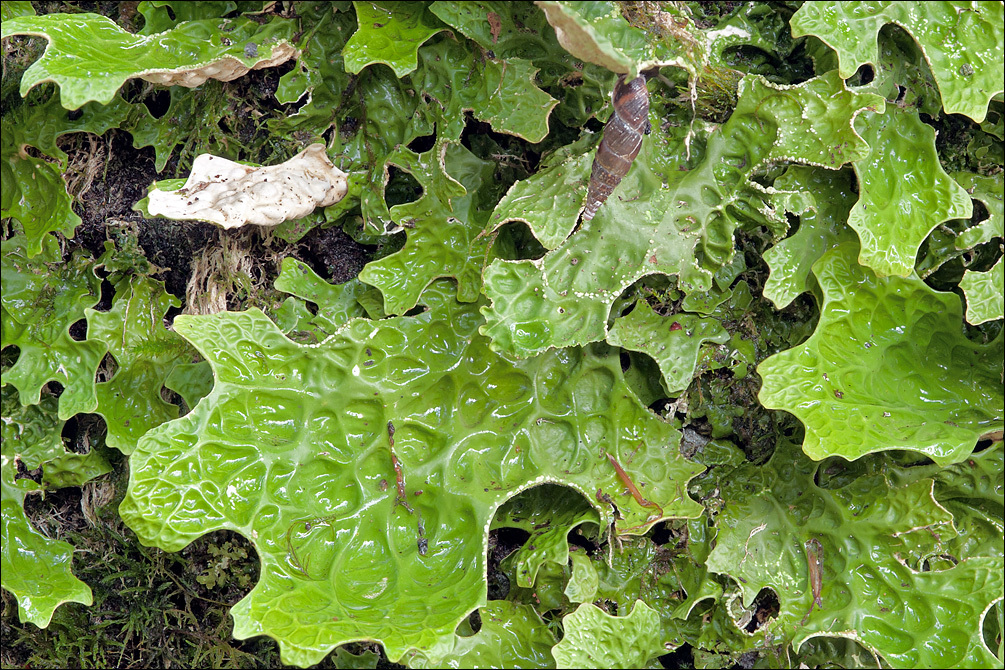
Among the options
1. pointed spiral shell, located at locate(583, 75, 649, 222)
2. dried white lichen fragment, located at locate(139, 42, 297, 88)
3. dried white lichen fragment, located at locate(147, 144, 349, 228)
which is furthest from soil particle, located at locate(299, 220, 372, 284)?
pointed spiral shell, located at locate(583, 75, 649, 222)

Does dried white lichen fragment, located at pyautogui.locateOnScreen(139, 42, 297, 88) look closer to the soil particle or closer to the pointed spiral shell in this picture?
the soil particle

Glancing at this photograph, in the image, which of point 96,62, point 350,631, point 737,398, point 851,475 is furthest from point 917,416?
point 96,62

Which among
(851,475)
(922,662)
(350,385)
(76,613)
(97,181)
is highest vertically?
(97,181)

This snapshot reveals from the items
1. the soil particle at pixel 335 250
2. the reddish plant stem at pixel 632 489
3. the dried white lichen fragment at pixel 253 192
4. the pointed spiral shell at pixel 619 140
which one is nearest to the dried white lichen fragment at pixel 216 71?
the dried white lichen fragment at pixel 253 192

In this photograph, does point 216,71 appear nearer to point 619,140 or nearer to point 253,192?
point 253,192

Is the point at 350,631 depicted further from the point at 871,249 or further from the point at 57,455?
the point at 871,249

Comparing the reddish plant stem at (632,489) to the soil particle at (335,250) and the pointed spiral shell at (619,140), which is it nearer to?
the pointed spiral shell at (619,140)
